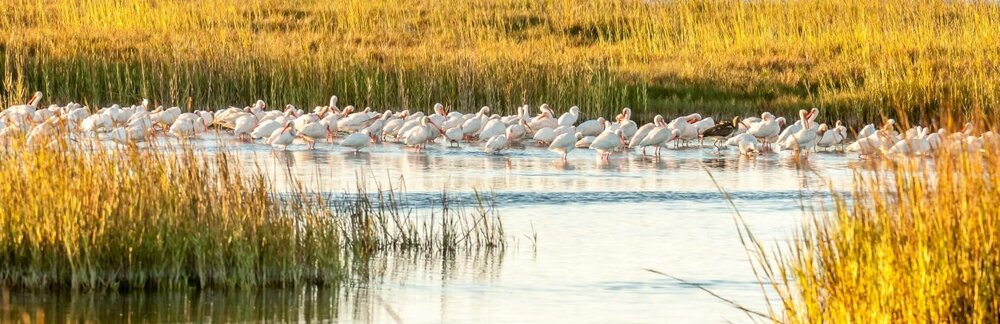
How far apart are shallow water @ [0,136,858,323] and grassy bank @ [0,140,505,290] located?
15cm

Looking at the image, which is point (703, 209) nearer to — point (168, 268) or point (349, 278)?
point (349, 278)

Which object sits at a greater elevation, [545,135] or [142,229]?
[545,135]

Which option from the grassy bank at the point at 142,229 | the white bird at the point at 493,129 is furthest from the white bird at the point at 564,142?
the grassy bank at the point at 142,229

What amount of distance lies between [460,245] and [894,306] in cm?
537

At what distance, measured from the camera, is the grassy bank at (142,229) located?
8.53m

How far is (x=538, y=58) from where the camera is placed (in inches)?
1049

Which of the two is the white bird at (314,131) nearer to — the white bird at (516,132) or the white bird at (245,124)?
the white bird at (245,124)

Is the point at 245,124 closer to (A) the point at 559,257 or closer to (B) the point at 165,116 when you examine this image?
(B) the point at 165,116

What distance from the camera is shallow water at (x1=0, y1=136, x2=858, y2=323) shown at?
28.3 feet

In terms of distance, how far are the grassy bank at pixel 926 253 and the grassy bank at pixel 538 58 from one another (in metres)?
15.1

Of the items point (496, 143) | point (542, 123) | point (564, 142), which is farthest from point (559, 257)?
point (542, 123)

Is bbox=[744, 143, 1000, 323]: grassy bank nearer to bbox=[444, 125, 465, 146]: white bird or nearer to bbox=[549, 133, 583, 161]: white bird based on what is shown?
bbox=[549, 133, 583, 161]: white bird

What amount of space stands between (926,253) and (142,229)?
4.46 meters

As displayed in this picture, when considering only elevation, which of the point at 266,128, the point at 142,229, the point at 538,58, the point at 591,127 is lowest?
the point at 142,229
